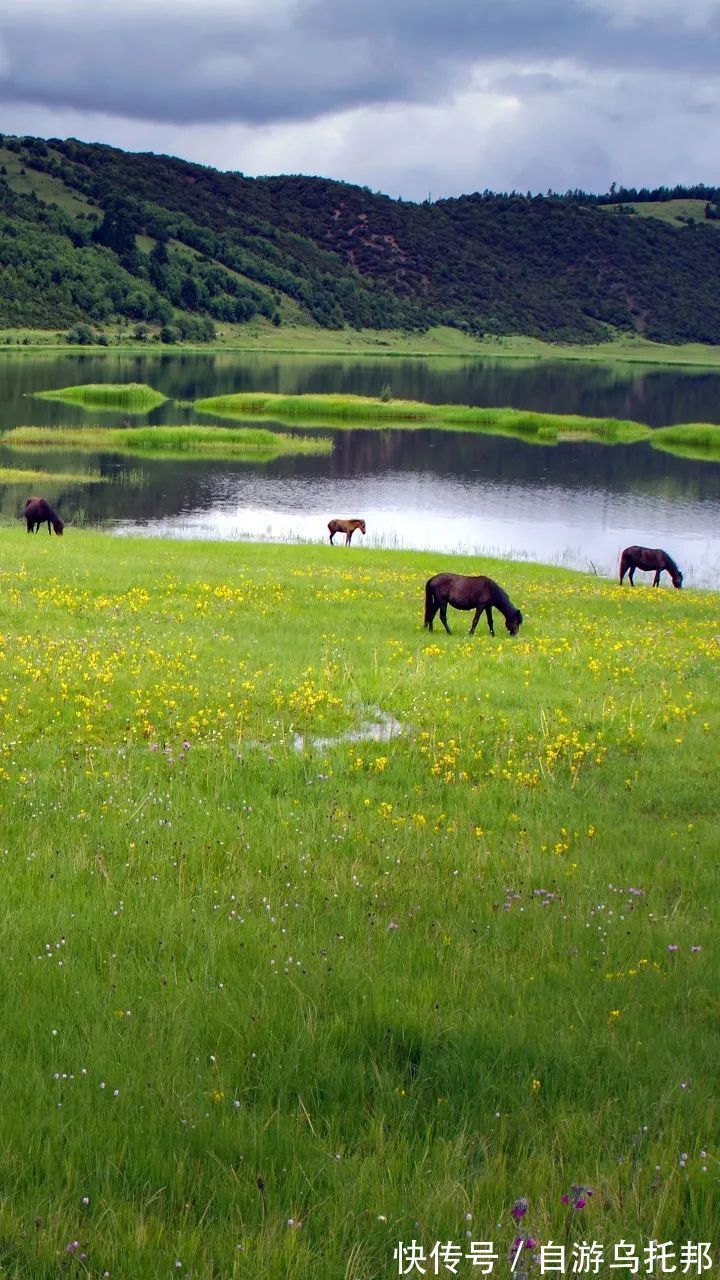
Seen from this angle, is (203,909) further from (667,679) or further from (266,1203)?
(667,679)

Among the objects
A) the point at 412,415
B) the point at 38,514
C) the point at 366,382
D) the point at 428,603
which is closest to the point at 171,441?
the point at 412,415

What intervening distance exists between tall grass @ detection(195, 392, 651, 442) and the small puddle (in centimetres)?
8389

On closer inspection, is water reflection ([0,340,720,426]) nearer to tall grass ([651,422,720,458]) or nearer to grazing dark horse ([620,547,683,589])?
tall grass ([651,422,720,458])

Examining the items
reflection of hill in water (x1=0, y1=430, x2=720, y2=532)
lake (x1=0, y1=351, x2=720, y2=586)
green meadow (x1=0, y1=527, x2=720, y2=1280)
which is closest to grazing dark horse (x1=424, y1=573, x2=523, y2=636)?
green meadow (x1=0, y1=527, x2=720, y2=1280)

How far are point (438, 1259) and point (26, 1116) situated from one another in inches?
77.0

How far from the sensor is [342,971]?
6.28 metres

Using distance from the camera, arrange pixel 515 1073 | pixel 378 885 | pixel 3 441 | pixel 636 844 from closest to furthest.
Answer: pixel 515 1073, pixel 378 885, pixel 636 844, pixel 3 441

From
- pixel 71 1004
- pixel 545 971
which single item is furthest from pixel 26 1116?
pixel 545 971

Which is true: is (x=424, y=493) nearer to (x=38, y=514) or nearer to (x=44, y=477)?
(x=44, y=477)

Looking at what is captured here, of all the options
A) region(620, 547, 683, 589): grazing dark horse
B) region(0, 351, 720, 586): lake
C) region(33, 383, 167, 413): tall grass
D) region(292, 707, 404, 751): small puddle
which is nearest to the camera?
region(292, 707, 404, 751): small puddle

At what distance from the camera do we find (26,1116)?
15.6ft

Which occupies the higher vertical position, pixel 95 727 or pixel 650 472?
pixel 650 472

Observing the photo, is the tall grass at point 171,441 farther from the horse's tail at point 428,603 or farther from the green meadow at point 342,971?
Result: the green meadow at point 342,971

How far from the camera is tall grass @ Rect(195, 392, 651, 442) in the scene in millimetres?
97375
